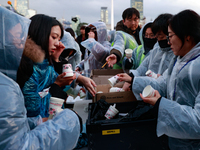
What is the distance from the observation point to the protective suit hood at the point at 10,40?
660 mm

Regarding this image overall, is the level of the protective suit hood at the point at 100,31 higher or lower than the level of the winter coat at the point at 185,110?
higher

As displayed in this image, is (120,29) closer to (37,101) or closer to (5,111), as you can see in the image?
(37,101)

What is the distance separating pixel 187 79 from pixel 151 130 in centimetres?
45

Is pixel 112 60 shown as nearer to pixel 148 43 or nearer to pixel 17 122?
pixel 148 43

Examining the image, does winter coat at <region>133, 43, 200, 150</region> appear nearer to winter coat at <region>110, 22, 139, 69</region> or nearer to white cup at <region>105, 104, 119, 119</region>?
white cup at <region>105, 104, 119, 119</region>

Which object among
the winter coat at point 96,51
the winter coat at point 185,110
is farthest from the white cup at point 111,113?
the winter coat at point 96,51

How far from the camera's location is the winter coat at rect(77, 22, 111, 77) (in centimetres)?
285

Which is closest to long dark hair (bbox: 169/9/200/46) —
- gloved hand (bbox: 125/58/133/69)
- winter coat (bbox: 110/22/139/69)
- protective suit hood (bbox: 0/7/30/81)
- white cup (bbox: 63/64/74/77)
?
white cup (bbox: 63/64/74/77)

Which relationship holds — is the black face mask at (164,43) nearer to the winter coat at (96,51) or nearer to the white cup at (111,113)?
the white cup at (111,113)

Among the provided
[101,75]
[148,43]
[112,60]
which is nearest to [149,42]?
[148,43]

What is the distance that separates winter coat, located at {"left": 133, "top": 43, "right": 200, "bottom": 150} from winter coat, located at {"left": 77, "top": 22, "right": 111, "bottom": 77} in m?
1.84

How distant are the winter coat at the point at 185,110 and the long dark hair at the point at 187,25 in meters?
0.10

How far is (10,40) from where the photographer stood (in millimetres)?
677

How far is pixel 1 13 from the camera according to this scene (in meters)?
0.67
